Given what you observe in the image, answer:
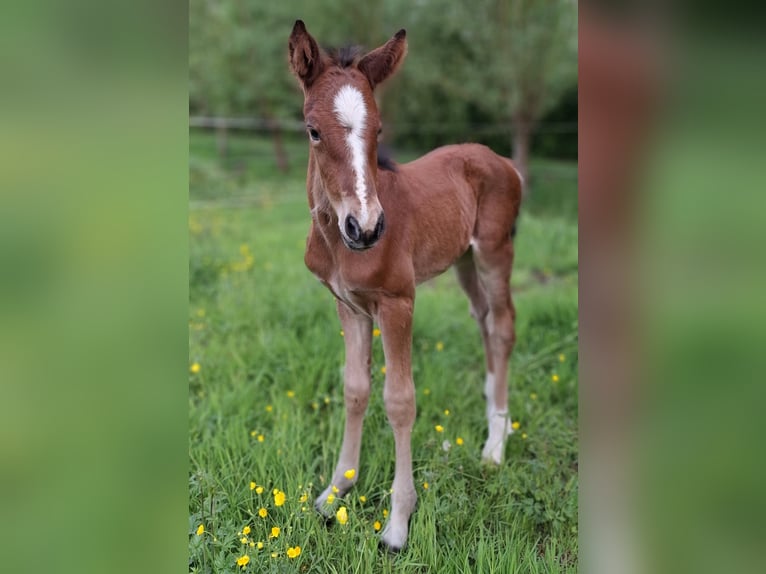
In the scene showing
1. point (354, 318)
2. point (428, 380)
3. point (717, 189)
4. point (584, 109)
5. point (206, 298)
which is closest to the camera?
point (717, 189)

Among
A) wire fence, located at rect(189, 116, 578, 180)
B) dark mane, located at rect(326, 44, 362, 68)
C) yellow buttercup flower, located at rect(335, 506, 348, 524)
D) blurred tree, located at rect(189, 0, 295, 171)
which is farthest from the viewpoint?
blurred tree, located at rect(189, 0, 295, 171)

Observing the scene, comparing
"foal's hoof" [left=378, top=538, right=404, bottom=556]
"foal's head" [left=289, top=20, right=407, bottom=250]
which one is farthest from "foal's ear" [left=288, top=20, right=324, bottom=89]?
"foal's hoof" [left=378, top=538, right=404, bottom=556]

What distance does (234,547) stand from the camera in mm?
2355

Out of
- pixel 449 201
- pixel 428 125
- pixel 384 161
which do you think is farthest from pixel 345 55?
pixel 428 125

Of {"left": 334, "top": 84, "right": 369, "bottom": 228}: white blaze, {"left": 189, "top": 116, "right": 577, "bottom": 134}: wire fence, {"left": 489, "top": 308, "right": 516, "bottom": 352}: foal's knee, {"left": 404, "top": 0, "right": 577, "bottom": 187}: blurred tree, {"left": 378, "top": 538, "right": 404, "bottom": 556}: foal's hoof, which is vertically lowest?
{"left": 378, "top": 538, "right": 404, "bottom": 556}: foal's hoof

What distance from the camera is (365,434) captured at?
315 cm

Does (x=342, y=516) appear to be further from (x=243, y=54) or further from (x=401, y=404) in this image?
(x=243, y=54)

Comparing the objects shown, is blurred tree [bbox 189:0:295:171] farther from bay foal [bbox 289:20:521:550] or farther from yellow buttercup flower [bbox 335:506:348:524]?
yellow buttercup flower [bbox 335:506:348:524]

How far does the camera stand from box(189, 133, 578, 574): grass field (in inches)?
91.8

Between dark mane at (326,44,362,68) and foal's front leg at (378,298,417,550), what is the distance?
38.1 inches

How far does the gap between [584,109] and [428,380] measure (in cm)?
275

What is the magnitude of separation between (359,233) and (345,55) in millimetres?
745

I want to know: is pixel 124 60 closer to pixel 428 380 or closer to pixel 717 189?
pixel 717 189

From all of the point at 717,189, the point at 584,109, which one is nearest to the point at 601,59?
the point at 584,109
